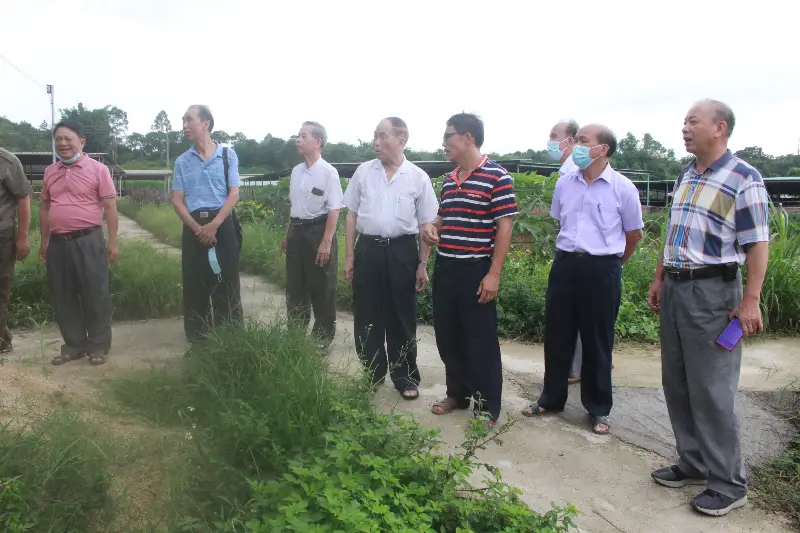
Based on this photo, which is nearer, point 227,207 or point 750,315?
point 750,315

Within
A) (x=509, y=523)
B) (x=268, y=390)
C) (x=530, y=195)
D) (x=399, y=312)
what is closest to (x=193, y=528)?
(x=268, y=390)

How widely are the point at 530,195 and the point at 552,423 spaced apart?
5.24m

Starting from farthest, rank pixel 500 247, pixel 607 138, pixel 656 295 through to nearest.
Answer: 1. pixel 607 138
2. pixel 500 247
3. pixel 656 295

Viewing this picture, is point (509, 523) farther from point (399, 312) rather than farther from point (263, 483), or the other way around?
point (399, 312)

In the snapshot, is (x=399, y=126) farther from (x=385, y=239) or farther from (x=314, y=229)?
(x=314, y=229)

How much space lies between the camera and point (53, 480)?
8.18 feet

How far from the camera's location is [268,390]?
3275mm

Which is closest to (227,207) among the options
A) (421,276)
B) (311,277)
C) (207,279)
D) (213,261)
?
(213,261)

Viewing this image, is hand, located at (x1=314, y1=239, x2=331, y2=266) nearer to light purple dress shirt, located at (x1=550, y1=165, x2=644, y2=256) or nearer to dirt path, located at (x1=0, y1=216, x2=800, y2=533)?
dirt path, located at (x1=0, y1=216, x2=800, y2=533)

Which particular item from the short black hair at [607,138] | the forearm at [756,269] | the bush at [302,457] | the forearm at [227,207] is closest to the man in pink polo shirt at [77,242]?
the forearm at [227,207]

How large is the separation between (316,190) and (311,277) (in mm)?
697

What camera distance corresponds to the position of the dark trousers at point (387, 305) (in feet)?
13.6

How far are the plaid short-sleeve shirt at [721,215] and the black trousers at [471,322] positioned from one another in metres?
1.13

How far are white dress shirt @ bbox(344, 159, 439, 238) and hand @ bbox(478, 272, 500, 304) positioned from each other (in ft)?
1.96
